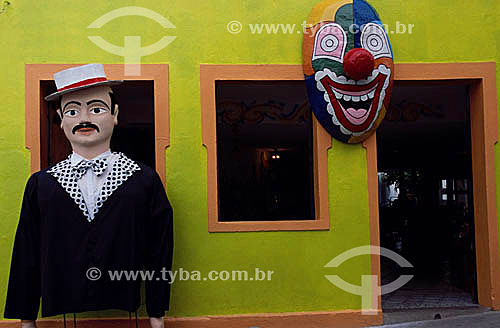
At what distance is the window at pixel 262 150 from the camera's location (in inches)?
210

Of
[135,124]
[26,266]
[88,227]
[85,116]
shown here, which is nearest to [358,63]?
[85,116]

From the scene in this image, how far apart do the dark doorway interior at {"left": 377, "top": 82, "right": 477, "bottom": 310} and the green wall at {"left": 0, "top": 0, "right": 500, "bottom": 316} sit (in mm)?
1047

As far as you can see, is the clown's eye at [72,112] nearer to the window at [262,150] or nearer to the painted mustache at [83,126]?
the painted mustache at [83,126]

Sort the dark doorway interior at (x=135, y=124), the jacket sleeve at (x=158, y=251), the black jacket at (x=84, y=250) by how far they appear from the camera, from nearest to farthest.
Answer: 1. the black jacket at (x=84, y=250)
2. the jacket sleeve at (x=158, y=251)
3. the dark doorway interior at (x=135, y=124)

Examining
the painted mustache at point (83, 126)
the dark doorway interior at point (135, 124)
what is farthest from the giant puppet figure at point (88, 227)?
the dark doorway interior at point (135, 124)

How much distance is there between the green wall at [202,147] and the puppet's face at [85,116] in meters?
0.70

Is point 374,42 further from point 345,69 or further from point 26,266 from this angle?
point 26,266

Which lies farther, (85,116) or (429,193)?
(429,193)

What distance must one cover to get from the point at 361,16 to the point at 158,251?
2.97 meters

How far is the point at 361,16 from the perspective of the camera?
5.39 metres

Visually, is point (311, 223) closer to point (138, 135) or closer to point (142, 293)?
point (142, 293)

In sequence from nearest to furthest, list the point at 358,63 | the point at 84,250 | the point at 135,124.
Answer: the point at 84,250 → the point at 358,63 → the point at 135,124

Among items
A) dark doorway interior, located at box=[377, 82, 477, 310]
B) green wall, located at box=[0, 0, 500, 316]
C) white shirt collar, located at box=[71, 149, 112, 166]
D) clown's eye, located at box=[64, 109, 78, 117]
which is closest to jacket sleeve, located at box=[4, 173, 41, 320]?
white shirt collar, located at box=[71, 149, 112, 166]

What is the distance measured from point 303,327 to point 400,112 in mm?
3458
